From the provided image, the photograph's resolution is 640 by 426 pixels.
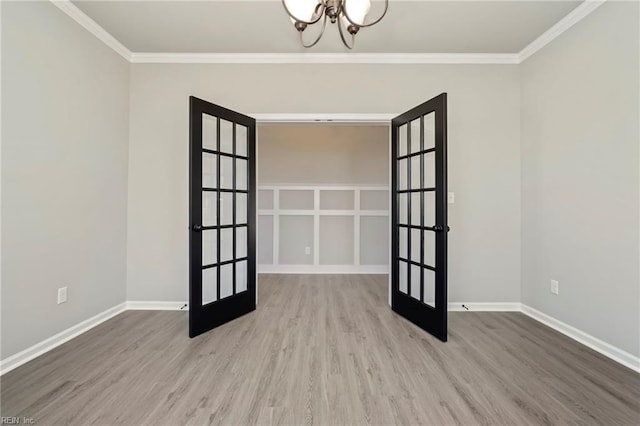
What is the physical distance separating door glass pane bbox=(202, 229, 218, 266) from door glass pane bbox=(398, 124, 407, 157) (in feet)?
6.67

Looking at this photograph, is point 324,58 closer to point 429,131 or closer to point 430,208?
point 429,131

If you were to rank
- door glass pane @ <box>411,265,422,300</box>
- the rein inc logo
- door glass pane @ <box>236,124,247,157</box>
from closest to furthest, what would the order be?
the rein inc logo, door glass pane @ <box>411,265,422,300</box>, door glass pane @ <box>236,124,247,157</box>

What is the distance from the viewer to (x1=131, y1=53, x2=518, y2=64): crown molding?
2.96 metres

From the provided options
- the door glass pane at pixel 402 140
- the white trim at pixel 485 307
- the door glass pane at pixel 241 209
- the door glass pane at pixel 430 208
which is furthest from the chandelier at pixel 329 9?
the white trim at pixel 485 307

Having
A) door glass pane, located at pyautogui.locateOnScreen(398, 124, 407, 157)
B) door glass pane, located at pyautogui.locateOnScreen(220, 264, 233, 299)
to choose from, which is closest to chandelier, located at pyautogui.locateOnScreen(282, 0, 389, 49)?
door glass pane, located at pyautogui.locateOnScreen(398, 124, 407, 157)

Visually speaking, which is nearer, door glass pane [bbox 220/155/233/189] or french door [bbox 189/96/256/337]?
french door [bbox 189/96/256/337]

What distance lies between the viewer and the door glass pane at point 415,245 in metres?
2.67

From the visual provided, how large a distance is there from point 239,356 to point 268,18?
2.78 m

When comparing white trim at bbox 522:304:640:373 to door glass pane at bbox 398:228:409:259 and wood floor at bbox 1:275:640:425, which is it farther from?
door glass pane at bbox 398:228:409:259

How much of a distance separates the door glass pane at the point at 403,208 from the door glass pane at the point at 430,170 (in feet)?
0.97

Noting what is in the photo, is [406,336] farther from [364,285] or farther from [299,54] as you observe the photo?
[299,54]

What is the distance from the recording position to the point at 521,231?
9.73 ft

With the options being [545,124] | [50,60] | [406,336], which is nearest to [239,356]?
[406,336]

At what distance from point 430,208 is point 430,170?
13.6 inches
